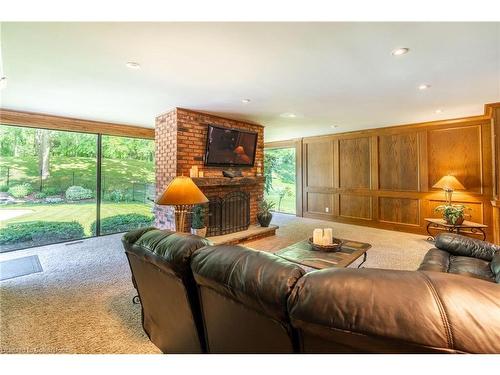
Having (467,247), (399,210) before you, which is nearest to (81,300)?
(467,247)

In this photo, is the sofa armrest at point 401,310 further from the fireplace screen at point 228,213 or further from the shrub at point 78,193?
the shrub at point 78,193

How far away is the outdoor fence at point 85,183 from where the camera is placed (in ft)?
12.9

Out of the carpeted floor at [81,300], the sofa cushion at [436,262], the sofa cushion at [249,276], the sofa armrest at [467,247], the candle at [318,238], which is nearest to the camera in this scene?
the sofa cushion at [249,276]

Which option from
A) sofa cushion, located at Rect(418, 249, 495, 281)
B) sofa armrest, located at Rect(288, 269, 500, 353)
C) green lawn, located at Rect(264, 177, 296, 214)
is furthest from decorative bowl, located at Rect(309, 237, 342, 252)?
green lawn, located at Rect(264, 177, 296, 214)

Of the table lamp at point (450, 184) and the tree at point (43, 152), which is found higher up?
the tree at point (43, 152)

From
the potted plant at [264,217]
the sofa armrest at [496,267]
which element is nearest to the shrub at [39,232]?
the potted plant at [264,217]

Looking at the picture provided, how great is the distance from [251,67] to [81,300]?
9.36ft

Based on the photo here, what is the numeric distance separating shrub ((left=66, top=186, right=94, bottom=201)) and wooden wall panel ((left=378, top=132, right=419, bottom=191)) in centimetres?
625

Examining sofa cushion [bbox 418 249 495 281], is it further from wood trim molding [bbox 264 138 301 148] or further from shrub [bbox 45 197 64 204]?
shrub [bbox 45 197 64 204]

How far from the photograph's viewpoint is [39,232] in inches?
164

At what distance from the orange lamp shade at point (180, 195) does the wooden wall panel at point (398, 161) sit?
466 cm

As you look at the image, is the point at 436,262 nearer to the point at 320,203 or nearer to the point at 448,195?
the point at 448,195
